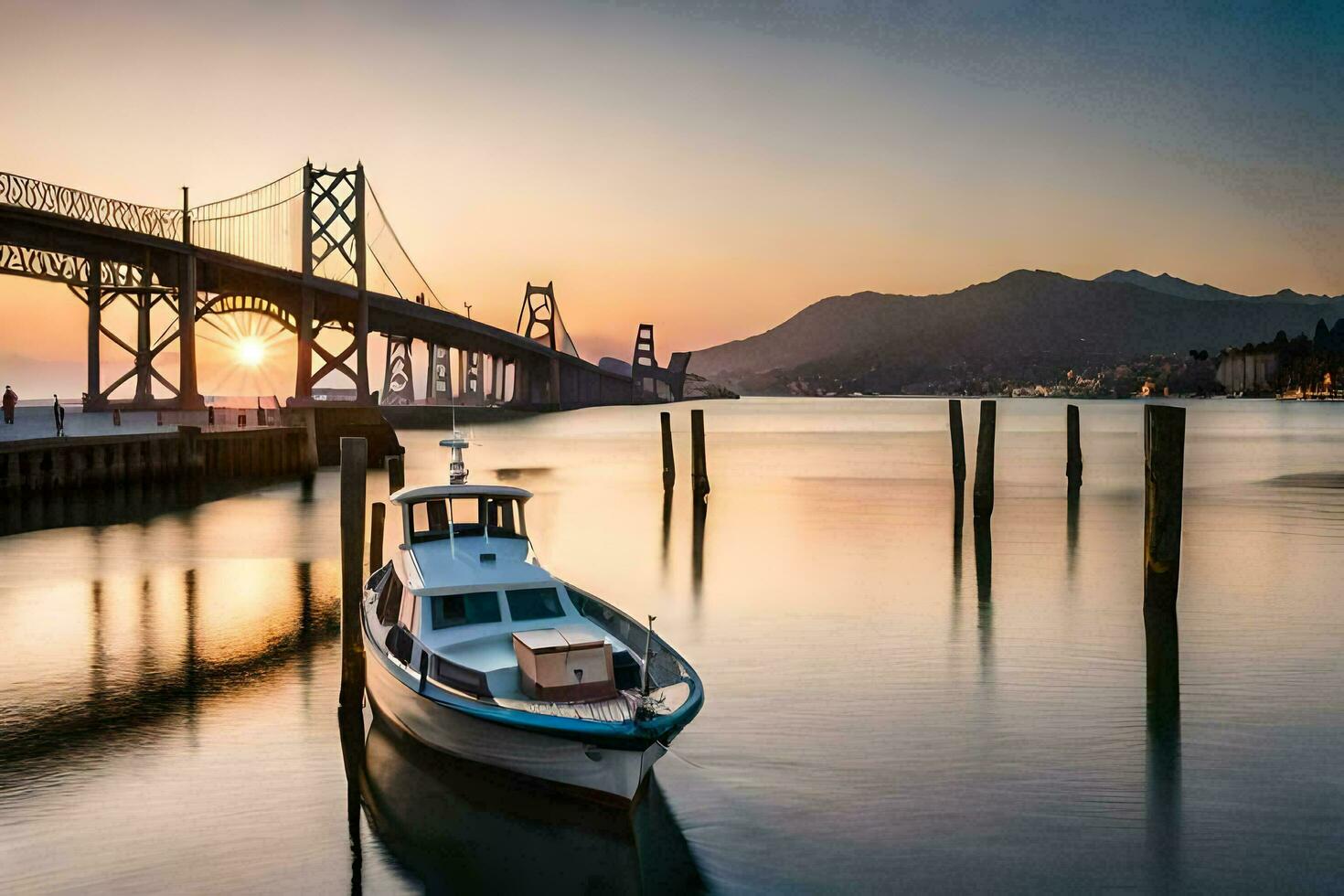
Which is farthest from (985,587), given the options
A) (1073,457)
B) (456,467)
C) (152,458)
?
(152,458)

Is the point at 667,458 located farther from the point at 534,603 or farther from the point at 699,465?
the point at 534,603

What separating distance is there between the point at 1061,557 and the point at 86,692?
738 inches

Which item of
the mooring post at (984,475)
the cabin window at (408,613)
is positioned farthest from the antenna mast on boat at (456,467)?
the mooring post at (984,475)

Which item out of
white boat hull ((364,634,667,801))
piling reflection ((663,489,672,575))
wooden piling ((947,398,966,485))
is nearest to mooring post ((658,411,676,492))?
piling reflection ((663,489,672,575))

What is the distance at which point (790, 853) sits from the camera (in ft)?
28.2

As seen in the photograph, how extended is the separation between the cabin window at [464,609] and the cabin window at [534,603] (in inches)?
6.0

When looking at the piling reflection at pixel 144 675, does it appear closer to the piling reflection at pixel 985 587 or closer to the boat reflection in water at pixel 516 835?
the boat reflection in water at pixel 516 835

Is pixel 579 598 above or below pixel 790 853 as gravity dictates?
above

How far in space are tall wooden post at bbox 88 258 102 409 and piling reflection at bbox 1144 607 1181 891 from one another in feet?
156

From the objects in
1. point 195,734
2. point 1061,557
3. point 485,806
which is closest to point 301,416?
point 1061,557

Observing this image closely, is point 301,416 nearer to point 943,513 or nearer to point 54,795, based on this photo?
point 943,513

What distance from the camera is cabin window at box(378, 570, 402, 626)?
11.2 metres

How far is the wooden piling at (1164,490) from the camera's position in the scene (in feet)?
47.3

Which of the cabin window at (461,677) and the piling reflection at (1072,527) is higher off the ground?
the cabin window at (461,677)
